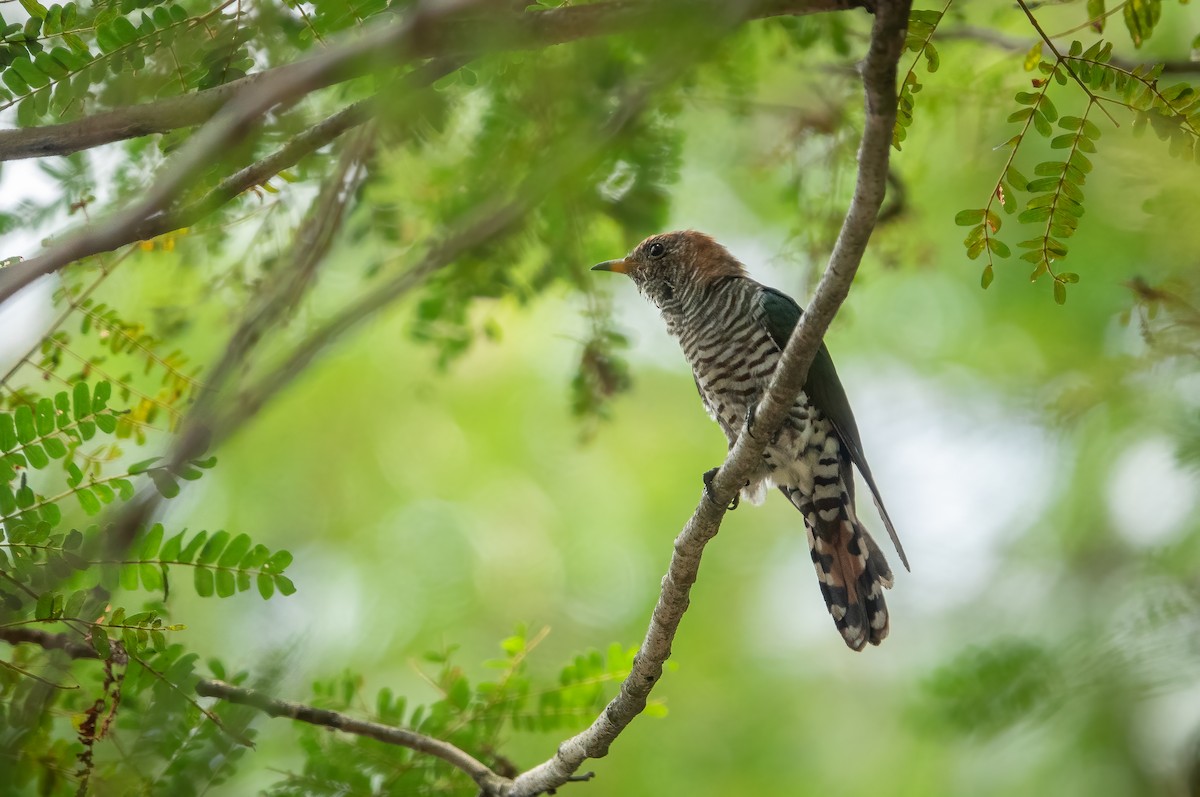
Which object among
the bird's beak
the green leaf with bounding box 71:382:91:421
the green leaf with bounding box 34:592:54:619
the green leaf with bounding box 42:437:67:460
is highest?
the bird's beak

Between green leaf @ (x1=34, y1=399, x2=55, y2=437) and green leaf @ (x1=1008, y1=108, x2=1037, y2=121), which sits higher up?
green leaf @ (x1=1008, y1=108, x2=1037, y2=121)

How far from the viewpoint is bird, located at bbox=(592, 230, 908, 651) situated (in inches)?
157

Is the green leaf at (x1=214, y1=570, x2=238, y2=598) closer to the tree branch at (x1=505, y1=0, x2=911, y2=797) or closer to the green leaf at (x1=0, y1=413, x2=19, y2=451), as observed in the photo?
the green leaf at (x1=0, y1=413, x2=19, y2=451)

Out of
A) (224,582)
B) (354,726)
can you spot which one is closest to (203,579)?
(224,582)

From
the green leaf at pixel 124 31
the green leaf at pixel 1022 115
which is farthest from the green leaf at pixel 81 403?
the green leaf at pixel 1022 115

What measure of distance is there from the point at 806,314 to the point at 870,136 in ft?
1.59

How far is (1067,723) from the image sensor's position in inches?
151

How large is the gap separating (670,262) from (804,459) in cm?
112

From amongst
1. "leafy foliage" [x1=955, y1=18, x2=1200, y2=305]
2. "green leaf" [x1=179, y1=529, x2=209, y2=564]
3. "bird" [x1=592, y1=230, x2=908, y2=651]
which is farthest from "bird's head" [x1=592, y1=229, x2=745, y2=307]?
"green leaf" [x1=179, y1=529, x2=209, y2=564]

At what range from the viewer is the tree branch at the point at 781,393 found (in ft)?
5.90

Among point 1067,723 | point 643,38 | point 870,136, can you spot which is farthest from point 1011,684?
point 643,38

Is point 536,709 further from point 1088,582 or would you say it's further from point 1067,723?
point 1088,582

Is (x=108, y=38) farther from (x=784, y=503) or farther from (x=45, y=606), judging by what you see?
(x=784, y=503)

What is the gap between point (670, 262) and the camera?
460 centimetres
